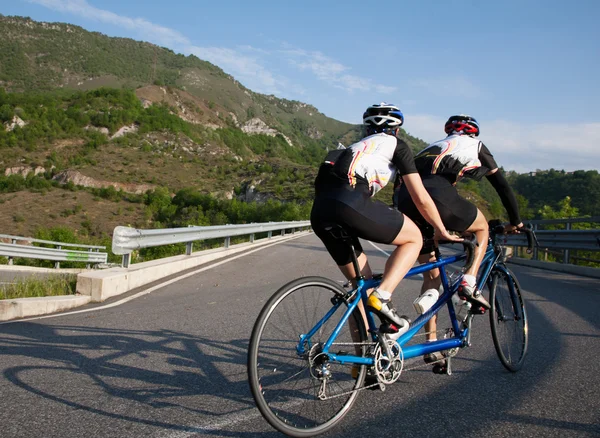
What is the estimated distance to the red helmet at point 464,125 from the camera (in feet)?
14.2

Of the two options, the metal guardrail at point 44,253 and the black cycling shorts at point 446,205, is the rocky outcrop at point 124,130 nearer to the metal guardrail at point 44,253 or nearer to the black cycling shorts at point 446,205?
the metal guardrail at point 44,253

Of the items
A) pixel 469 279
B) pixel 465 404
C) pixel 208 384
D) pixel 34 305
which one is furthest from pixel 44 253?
pixel 465 404

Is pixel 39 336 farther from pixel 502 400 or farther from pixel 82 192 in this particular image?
pixel 82 192

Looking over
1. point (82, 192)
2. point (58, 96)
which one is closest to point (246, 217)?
point (82, 192)

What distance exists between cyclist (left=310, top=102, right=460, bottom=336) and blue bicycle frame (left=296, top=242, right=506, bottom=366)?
10 centimetres

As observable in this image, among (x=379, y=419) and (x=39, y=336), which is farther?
(x=39, y=336)

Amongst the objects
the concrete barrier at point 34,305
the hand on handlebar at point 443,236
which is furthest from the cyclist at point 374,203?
the concrete barrier at point 34,305

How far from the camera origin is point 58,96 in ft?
550

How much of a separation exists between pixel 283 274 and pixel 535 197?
291 feet

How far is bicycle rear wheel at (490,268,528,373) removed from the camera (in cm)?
423

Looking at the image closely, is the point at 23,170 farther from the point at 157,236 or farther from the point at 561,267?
the point at 561,267

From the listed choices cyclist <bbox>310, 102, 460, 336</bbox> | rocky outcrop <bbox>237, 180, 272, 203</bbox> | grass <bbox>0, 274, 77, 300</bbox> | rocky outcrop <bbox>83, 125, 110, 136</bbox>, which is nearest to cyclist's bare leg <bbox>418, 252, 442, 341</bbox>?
cyclist <bbox>310, 102, 460, 336</bbox>

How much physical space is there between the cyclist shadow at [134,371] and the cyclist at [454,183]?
1.65 m

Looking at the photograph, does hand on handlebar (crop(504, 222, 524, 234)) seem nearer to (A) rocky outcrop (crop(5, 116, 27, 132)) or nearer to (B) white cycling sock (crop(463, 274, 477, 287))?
(B) white cycling sock (crop(463, 274, 477, 287))
